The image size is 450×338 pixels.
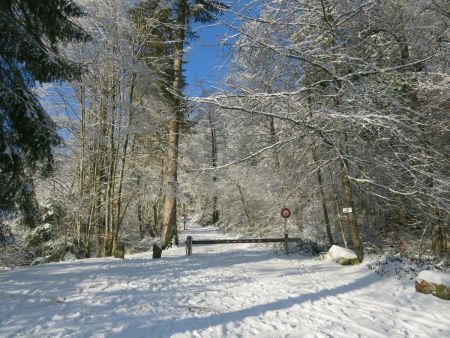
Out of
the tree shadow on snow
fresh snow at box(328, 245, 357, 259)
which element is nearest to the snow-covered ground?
the tree shadow on snow

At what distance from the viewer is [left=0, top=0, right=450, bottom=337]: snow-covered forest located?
7.23m

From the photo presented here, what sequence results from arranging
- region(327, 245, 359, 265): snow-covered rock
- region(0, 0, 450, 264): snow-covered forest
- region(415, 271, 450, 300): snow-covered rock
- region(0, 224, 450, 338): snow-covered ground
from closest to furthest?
region(0, 224, 450, 338): snow-covered ground < region(415, 271, 450, 300): snow-covered rock < region(0, 0, 450, 264): snow-covered forest < region(327, 245, 359, 265): snow-covered rock

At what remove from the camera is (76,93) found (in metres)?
13.7

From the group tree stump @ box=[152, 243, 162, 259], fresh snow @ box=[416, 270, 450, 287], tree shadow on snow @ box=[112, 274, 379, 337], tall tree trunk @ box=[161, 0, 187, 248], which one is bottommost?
tree shadow on snow @ box=[112, 274, 379, 337]

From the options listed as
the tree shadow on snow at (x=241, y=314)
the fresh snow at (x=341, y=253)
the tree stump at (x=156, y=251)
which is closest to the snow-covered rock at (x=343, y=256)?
the fresh snow at (x=341, y=253)

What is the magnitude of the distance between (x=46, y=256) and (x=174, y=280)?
9517mm

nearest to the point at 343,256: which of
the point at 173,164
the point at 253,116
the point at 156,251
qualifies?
the point at 253,116

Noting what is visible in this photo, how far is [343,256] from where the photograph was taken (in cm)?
1038

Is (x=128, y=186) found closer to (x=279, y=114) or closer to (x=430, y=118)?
(x=279, y=114)

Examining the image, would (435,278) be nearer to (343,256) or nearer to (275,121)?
(343,256)

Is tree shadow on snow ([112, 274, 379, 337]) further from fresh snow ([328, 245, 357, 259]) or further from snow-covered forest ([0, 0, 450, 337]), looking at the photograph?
fresh snow ([328, 245, 357, 259])

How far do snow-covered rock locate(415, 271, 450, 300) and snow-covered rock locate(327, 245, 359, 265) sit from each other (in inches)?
110

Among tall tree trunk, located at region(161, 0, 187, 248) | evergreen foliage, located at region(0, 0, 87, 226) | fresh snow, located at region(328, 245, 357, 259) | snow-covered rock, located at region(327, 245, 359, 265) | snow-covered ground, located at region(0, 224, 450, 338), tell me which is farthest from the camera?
tall tree trunk, located at region(161, 0, 187, 248)

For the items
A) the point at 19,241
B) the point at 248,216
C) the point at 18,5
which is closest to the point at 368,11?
the point at 18,5
